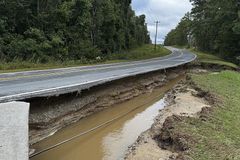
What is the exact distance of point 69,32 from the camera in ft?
Result: 139

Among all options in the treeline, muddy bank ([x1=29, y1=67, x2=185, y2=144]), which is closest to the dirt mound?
muddy bank ([x1=29, y1=67, x2=185, y2=144])

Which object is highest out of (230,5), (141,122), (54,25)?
(230,5)

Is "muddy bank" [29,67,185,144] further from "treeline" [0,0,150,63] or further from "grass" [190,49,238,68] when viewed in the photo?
"grass" [190,49,238,68]

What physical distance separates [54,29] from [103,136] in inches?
1096

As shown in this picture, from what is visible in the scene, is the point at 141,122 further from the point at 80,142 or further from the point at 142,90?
the point at 142,90

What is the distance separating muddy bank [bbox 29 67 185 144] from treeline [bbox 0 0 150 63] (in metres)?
10.6

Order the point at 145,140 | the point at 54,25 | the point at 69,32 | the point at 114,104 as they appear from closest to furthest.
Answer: the point at 145,140
the point at 114,104
the point at 54,25
the point at 69,32

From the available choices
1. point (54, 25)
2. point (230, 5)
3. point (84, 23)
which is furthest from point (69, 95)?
point (230, 5)

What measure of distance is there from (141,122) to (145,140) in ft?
15.2

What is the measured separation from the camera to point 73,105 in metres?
14.9

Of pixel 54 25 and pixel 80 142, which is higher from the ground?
pixel 54 25

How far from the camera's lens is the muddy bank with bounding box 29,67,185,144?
12.0 metres

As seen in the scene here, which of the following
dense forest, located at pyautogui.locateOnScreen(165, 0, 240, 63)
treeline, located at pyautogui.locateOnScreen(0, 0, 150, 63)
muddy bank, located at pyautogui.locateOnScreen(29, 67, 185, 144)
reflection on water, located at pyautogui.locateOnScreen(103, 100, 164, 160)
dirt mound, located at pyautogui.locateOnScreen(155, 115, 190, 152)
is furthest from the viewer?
dense forest, located at pyautogui.locateOnScreen(165, 0, 240, 63)

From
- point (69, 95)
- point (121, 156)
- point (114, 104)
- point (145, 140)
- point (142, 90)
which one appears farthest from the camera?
point (142, 90)
